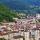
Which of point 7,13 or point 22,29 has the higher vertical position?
point 7,13

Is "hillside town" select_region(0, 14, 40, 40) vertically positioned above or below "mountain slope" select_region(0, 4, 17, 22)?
below

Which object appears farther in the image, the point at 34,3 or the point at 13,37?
the point at 34,3

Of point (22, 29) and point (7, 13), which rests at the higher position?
point (7, 13)

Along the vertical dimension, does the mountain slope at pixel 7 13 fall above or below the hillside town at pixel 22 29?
above

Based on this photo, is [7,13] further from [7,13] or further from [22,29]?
[22,29]

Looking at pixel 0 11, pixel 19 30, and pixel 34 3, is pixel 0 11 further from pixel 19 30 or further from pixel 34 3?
pixel 34 3

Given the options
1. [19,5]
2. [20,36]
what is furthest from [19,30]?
[19,5]

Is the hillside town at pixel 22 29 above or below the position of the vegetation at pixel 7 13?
below

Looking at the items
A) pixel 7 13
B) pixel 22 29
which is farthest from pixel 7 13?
pixel 22 29
